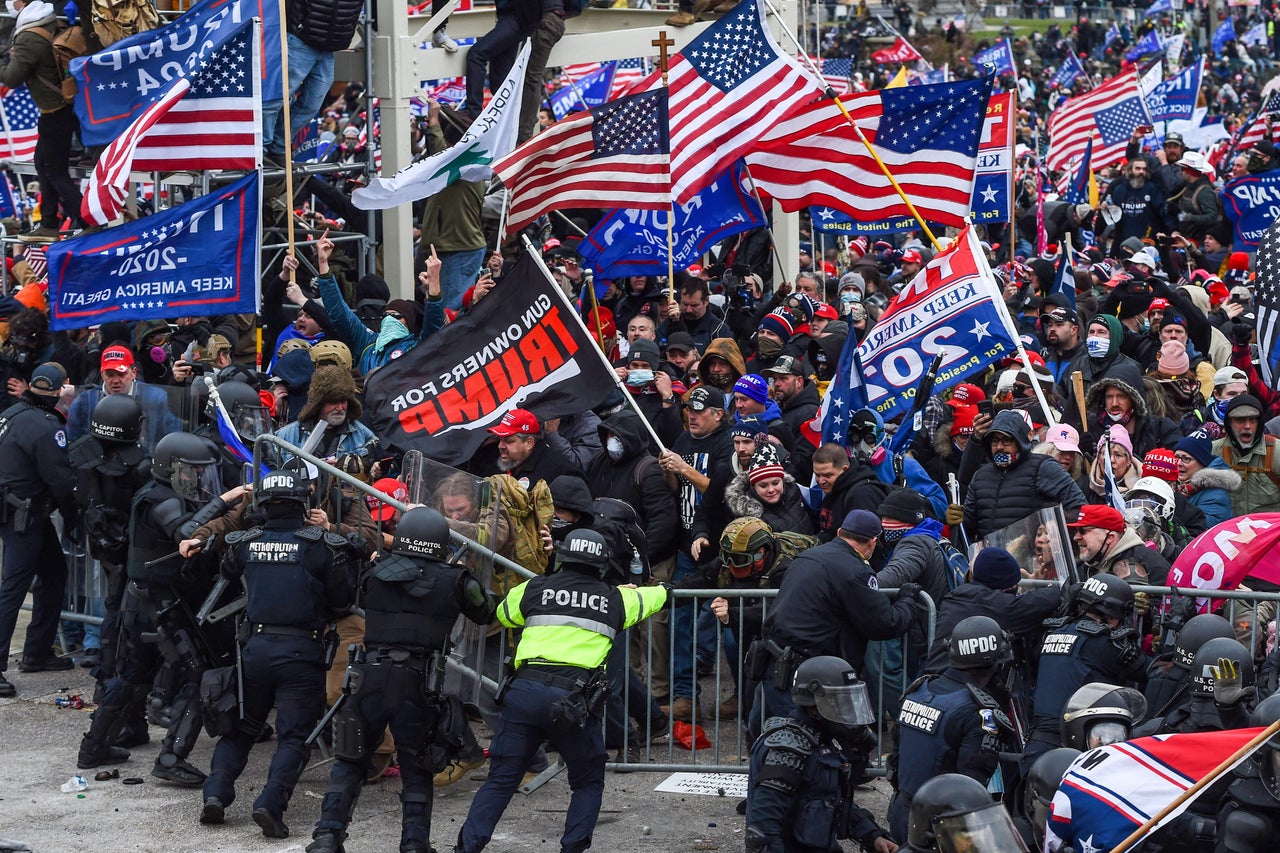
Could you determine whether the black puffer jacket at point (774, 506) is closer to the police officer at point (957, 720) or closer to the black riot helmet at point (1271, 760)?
the police officer at point (957, 720)

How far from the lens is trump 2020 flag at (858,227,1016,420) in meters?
12.0

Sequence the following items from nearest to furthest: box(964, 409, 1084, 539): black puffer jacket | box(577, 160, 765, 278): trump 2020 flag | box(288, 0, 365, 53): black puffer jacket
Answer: box(964, 409, 1084, 539): black puffer jacket
box(288, 0, 365, 53): black puffer jacket
box(577, 160, 765, 278): trump 2020 flag

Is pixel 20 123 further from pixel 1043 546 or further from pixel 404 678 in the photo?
pixel 1043 546

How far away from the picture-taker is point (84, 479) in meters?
10.9

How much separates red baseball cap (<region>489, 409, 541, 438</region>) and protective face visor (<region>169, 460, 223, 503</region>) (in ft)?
5.18

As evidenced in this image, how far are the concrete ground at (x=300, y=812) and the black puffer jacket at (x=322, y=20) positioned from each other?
18.7 ft

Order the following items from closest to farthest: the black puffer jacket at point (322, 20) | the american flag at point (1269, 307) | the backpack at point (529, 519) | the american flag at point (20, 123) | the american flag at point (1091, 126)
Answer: the backpack at point (529, 519)
the american flag at point (1269, 307)
the black puffer jacket at point (322, 20)
the american flag at point (20, 123)
the american flag at point (1091, 126)

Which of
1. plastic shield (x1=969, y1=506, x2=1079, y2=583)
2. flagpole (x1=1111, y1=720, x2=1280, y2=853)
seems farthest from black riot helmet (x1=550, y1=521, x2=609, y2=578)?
flagpole (x1=1111, y1=720, x2=1280, y2=853)

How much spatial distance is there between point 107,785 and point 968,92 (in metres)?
7.85

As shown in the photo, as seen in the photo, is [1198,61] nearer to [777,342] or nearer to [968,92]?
[968,92]

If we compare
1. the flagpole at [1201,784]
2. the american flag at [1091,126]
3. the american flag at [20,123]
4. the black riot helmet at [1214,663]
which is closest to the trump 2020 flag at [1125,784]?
the flagpole at [1201,784]

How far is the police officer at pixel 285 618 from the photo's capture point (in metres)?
9.41

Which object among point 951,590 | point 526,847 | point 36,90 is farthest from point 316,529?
point 36,90

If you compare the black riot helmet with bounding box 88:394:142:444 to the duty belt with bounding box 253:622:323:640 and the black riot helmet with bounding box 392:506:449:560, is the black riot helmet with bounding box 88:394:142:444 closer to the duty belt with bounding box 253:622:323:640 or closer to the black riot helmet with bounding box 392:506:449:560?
the duty belt with bounding box 253:622:323:640
